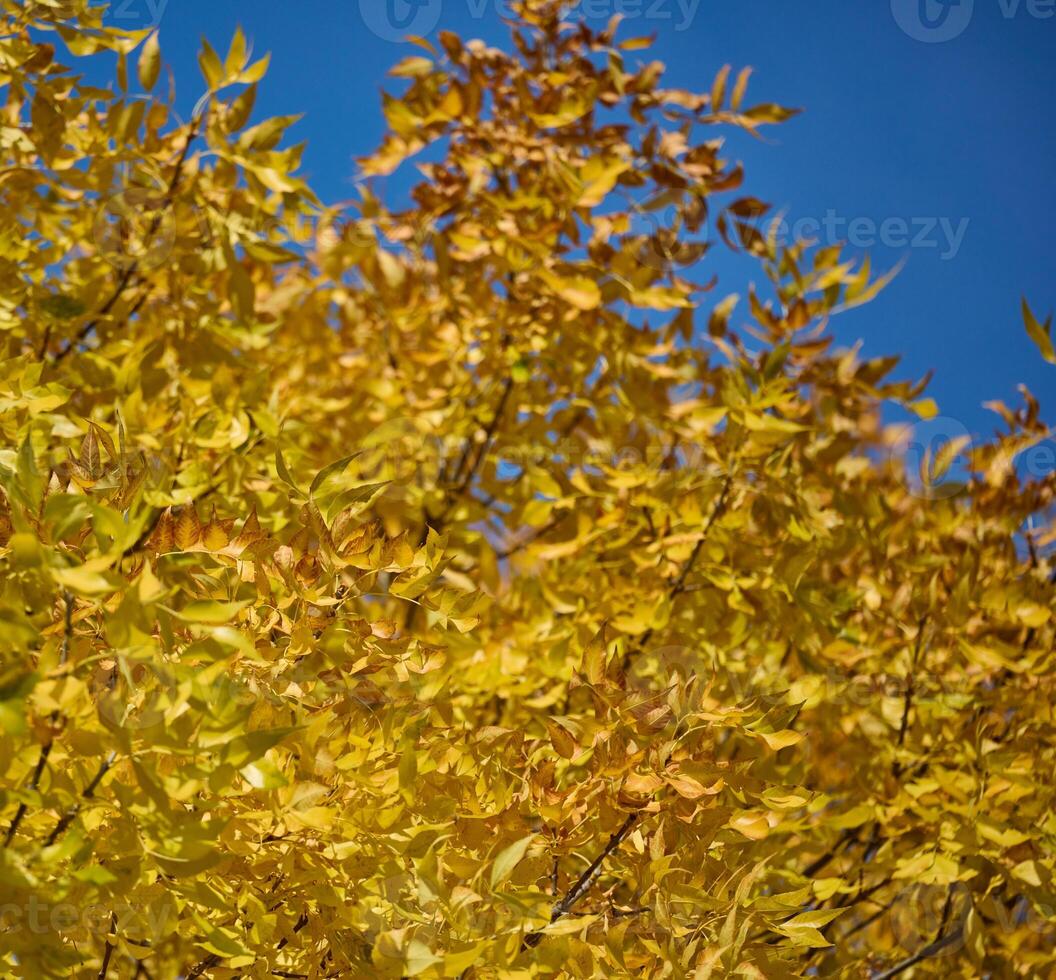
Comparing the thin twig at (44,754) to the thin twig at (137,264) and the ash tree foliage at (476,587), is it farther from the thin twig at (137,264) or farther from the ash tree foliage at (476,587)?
the thin twig at (137,264)

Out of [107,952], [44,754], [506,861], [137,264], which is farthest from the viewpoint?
[137,264]

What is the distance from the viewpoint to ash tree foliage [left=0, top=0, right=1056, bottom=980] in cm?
86

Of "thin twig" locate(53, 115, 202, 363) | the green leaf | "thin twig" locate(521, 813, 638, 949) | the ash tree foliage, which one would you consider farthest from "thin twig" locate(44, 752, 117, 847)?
"thin twig" locate(53, 115, 202, 363)

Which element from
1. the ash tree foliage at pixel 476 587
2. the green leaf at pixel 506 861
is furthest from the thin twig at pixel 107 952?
the green leaf at pixel 506 861

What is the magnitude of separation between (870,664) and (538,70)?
165cm

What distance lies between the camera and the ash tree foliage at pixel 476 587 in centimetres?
86

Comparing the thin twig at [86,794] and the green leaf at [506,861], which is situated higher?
the green leaf at [506,861]

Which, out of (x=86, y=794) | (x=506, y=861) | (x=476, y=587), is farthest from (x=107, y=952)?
(x=476, y=587)

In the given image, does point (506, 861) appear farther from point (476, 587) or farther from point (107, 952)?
point (476, 587)

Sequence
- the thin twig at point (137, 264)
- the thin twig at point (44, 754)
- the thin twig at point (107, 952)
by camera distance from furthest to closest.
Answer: the thin twig at point (137, 264)
the thin twig at point (107, 952)
the thin twig at point (44, 754)

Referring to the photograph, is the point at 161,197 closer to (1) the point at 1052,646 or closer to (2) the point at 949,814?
(2) the point at 949,814

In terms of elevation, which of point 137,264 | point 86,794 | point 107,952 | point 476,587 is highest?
point 137,264

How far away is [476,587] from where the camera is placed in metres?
2.00

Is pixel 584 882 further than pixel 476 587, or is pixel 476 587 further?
pixel 476 587
